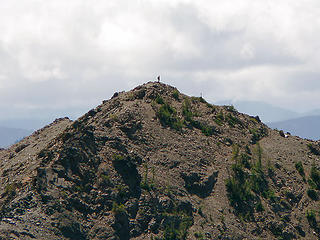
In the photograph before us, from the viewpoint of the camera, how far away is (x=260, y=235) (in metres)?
53.2

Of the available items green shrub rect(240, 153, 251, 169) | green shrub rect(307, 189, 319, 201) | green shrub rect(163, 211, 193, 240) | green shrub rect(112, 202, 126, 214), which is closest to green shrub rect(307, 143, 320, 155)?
green shrub rect(307, 189, 319, 201)

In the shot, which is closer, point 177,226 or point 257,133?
point 177,226

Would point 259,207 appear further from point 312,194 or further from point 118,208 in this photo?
point 118,208

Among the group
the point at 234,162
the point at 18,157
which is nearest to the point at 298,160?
the point at 234,162

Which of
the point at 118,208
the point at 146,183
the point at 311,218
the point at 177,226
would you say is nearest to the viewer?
the point at 118,208

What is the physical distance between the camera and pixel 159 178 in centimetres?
5391

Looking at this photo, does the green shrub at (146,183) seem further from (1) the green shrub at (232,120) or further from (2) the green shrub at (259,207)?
(1) the green shrub at (232,120)

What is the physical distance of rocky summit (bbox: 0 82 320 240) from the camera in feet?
153

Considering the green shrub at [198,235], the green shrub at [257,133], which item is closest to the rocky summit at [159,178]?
the green shrub at [198,235]

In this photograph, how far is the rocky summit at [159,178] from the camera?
4666 centimetres

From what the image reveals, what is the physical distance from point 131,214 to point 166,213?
3945 mm

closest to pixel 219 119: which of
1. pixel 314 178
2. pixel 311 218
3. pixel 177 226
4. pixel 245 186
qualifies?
pixel 245 186

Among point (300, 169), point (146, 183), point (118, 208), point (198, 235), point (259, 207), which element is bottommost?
point (198, 235)

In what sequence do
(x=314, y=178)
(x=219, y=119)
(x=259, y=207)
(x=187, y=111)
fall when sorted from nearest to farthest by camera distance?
(x=259, y=207) → (x=314, y=178) → (x=187, y=111) → (x=219, y=119)
